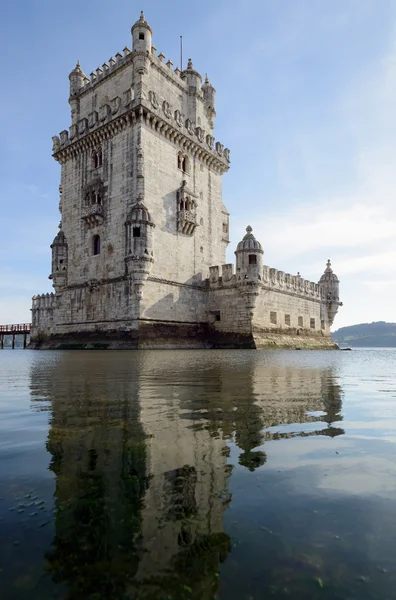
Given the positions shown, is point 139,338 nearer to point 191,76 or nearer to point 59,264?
point 59,264

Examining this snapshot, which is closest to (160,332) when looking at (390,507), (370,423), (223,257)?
(223,257)

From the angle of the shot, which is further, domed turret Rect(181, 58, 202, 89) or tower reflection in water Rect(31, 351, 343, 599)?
domed turret Rect(181, 58, 202, 89)

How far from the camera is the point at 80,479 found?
2258 millimetres

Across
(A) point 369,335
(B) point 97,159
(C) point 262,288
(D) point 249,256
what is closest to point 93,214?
(B) point 97,159

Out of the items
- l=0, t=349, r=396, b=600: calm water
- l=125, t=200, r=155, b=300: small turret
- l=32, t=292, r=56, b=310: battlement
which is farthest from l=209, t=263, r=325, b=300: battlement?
l=0, t=349, r=396, b=600: calm water

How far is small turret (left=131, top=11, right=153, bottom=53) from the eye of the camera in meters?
25.6

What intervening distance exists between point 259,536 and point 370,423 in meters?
2.70

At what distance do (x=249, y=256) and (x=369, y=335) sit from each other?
15382cm

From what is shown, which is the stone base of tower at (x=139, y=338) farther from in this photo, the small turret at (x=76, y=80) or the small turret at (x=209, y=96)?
Result: the small turret at (x=76, y=80)

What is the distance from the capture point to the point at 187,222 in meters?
27.5

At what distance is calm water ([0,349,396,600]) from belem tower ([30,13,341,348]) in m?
20.0

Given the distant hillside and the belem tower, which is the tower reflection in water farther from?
the distant hillside

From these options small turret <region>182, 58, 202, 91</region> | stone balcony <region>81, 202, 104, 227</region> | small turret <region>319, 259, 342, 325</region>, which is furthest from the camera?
small turret <region>319, 259, 342, 325</region>

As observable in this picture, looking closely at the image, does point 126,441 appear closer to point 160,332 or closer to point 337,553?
point 337,553
